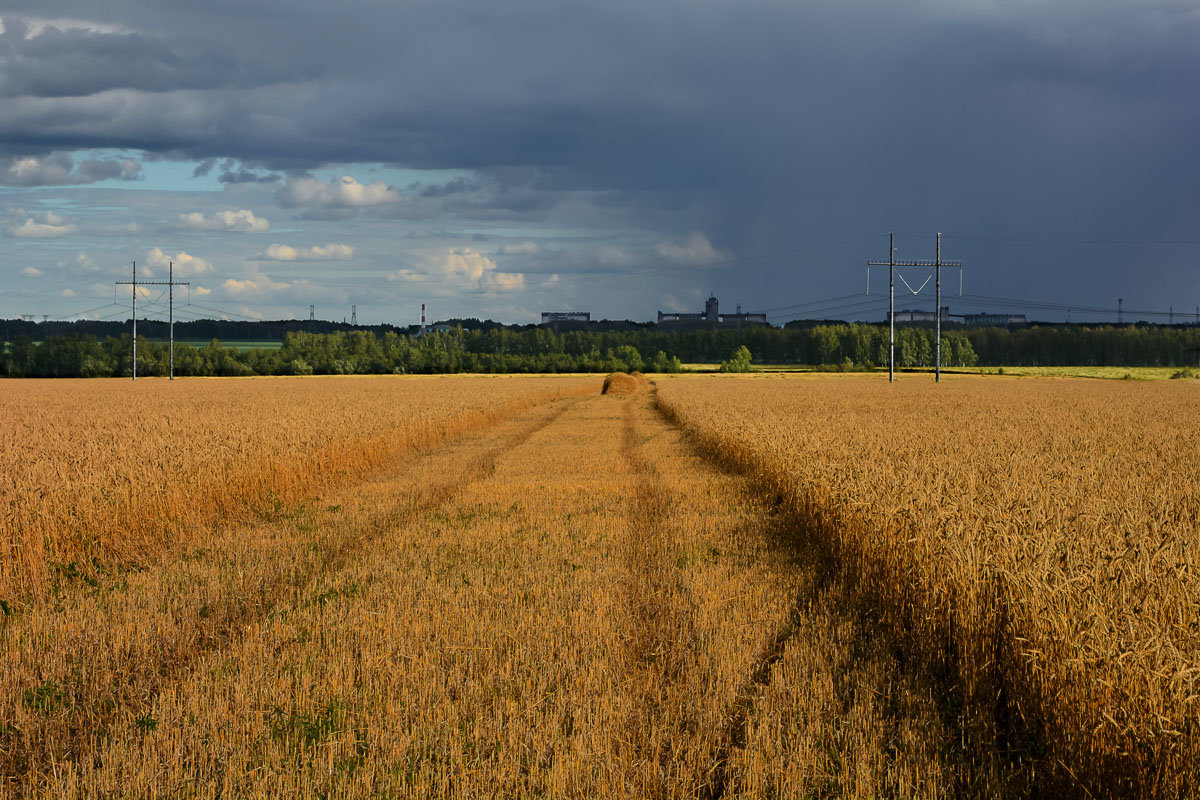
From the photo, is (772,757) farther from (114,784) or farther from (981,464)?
(981,464)

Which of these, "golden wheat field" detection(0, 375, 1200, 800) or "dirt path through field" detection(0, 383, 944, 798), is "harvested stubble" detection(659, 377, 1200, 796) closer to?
"golden wheat field" detection(0, 375, 1200, 800)

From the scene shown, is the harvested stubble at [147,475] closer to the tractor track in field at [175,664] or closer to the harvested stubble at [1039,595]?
the tractor track in field at [175,664]

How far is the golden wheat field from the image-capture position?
5.87m

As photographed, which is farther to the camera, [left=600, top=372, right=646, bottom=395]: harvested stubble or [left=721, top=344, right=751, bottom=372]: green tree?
[left=721, top=344, right=751, bottom=372]: green tree

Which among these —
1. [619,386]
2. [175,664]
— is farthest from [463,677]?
[619,386]

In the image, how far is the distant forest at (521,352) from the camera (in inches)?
5000

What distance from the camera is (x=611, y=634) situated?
29.0ft

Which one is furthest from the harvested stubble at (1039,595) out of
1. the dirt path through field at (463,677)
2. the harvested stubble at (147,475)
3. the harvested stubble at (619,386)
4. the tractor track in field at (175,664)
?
the harvested stubble at (619,386)

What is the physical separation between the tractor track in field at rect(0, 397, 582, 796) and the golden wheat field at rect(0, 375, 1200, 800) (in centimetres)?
4

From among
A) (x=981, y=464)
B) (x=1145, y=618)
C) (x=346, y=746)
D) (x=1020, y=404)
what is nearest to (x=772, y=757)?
(x=1145, y=618)

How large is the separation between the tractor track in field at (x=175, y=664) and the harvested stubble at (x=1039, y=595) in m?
5.72

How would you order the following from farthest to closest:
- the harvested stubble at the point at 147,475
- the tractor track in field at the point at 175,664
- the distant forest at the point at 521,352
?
the distant forest at the point at 521,352, the harvested stubble at the point at 147,475, the tractor track in field at the point at 175,664

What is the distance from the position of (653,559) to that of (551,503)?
18.2 ft

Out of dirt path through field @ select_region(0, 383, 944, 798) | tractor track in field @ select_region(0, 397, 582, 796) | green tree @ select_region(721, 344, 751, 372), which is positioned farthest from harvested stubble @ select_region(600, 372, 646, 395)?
green tree @ select_region(721, 344, 751, 372)
